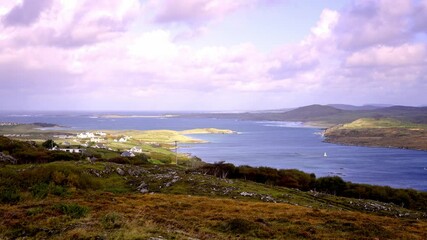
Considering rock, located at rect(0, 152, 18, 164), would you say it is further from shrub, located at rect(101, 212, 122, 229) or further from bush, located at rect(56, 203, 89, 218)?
shrub, located at rect(101, 212, 122, 229)

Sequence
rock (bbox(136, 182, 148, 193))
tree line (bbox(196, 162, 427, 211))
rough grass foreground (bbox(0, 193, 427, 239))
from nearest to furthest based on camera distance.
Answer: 1. rough grass foreground (bbox(0, 193, 427, 239))
2. rock (bbox(136, 182, 148, 193))
3. tree line (bbox(196, 162, 427, 211))

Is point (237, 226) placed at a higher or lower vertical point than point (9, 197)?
lower

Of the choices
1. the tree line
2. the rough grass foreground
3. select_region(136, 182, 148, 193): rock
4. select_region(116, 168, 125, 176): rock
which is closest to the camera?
the rough grass foreground

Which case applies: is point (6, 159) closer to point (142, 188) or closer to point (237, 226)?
point (142, 188)

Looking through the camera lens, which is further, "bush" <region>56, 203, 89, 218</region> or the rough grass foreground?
"bush" <region>56, 203, 89, 218</region>

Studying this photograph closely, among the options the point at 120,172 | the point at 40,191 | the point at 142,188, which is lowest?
the point at 142,188

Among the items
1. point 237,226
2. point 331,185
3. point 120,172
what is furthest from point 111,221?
point 331,185

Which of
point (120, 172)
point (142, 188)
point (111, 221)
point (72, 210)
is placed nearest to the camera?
point (111, 221)

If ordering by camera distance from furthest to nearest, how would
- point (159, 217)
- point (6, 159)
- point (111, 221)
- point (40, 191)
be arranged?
point (6, 159), point (40, 191), point (159, 217), point (111, 221)

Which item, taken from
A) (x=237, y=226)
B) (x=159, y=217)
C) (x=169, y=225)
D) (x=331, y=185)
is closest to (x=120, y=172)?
(x=159, y=217)

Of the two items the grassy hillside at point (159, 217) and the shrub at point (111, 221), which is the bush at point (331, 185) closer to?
the grassy hillside at point (159, 217)

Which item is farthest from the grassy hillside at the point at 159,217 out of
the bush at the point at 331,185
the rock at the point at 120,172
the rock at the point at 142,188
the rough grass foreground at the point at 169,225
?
the bush at the point at 331,185

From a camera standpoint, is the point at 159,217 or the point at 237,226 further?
the point at 159,217

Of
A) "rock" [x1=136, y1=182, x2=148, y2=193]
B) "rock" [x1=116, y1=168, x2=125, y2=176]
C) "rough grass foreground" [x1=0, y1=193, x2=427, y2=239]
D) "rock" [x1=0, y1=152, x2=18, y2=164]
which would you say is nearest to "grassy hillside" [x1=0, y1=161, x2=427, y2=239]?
"rough grass foreground" [x1=0, y1=193, x2=427, y2=239]
